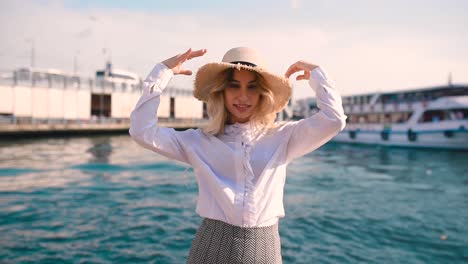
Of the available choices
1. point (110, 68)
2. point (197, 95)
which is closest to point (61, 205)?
point (197, 95)

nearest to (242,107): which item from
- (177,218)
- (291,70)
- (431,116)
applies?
(291,70)

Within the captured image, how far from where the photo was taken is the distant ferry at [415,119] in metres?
24.2

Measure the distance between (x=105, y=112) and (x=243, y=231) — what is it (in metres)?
44.6

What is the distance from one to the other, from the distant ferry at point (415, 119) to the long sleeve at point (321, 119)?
26587mm

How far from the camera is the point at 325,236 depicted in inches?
219

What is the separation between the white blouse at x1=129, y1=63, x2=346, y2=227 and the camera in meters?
1.67

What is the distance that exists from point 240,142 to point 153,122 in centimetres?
47

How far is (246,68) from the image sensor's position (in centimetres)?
180

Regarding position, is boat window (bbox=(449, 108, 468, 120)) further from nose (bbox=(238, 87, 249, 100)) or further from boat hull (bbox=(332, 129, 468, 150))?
nose (bbox=(238, 87, 249, 100))

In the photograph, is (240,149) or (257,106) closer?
(240,149)

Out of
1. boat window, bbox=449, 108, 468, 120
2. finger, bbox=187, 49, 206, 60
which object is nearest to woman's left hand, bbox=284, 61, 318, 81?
finger, bbox=187, 49, 206, 60

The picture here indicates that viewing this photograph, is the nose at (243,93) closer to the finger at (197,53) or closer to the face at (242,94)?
the face at (242,94)

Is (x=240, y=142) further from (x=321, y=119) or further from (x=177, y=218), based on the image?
(x=177, y=218)

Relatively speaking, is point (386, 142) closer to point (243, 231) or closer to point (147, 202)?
point (147, 202)
